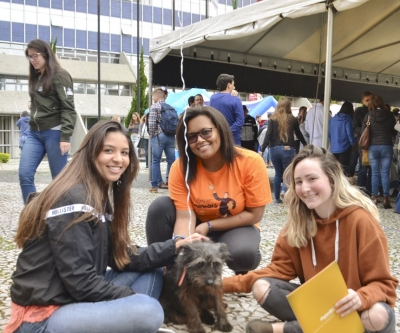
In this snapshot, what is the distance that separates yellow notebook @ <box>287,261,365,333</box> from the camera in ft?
6.70

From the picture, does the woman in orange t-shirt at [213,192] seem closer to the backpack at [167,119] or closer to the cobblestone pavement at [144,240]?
the cobblestone pavement at [144,240]

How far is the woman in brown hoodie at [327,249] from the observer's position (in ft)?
7.11

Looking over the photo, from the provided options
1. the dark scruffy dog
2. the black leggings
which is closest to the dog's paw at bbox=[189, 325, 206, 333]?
the dark scruffy dog

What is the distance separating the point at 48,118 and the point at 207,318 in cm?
256

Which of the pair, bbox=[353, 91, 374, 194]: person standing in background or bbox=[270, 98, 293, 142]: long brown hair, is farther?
bbox=[353, 91, 374, 194]: person standing in background

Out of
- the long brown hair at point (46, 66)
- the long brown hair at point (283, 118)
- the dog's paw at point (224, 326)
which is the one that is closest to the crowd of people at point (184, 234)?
the dog's paw at point (224, 326)

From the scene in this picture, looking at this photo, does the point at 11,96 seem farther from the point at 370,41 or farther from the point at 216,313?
the point at 216,313

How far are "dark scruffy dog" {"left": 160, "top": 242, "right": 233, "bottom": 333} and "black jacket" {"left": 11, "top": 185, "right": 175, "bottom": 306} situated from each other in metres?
0.52

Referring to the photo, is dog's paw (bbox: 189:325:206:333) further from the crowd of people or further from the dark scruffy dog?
the crowd of people

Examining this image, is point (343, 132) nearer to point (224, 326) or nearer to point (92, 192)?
point (224, 326)

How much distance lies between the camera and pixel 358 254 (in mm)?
2266

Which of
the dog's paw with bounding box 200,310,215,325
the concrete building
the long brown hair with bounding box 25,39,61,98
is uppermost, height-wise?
the concrete building

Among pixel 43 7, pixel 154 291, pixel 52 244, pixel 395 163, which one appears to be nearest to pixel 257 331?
Result: pixel 154 291

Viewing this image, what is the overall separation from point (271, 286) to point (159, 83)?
792cm
